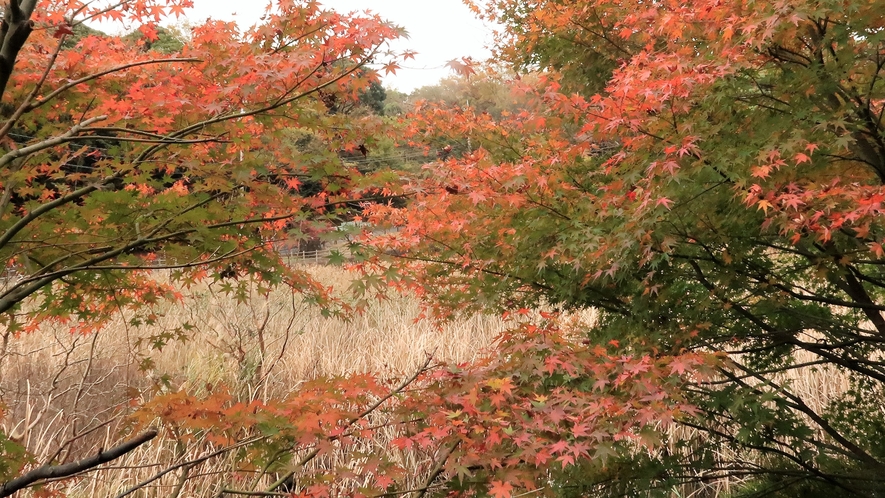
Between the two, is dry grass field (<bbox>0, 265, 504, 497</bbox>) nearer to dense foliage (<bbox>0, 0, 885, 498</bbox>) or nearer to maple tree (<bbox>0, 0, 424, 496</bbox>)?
dense foliage (<bbox>0, 0, 885, 498</bbox>)

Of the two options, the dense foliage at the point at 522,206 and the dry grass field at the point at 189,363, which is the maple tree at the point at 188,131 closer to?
the dense foliage at the point at 522,206

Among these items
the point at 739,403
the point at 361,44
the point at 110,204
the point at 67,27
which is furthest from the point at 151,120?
the point at 739,403

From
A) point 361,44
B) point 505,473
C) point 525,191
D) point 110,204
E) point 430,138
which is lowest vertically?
point 505,473

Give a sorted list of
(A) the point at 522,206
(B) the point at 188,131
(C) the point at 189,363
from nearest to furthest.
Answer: (B) the point at 188,131
(A) the point at 522,206
(C) the point at 189,363

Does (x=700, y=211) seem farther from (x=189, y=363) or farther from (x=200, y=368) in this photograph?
(x=189, y=363)

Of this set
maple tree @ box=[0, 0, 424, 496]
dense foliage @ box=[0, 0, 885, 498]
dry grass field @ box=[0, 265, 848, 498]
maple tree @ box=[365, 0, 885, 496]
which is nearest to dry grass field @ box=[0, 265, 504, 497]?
dry grass field @ box=[0, 265, 848, 498]

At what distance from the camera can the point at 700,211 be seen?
2928 millimetres

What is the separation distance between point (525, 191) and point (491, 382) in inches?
59.3

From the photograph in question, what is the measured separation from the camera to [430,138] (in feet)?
19.2

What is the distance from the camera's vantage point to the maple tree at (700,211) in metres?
2.56

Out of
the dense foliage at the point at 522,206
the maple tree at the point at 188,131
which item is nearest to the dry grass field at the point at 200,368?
the dense foliage at the point at 522,206

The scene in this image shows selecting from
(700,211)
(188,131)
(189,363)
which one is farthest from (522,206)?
(189,363)

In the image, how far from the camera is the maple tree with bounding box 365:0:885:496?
2.56m

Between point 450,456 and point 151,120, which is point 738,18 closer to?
point 450,456
